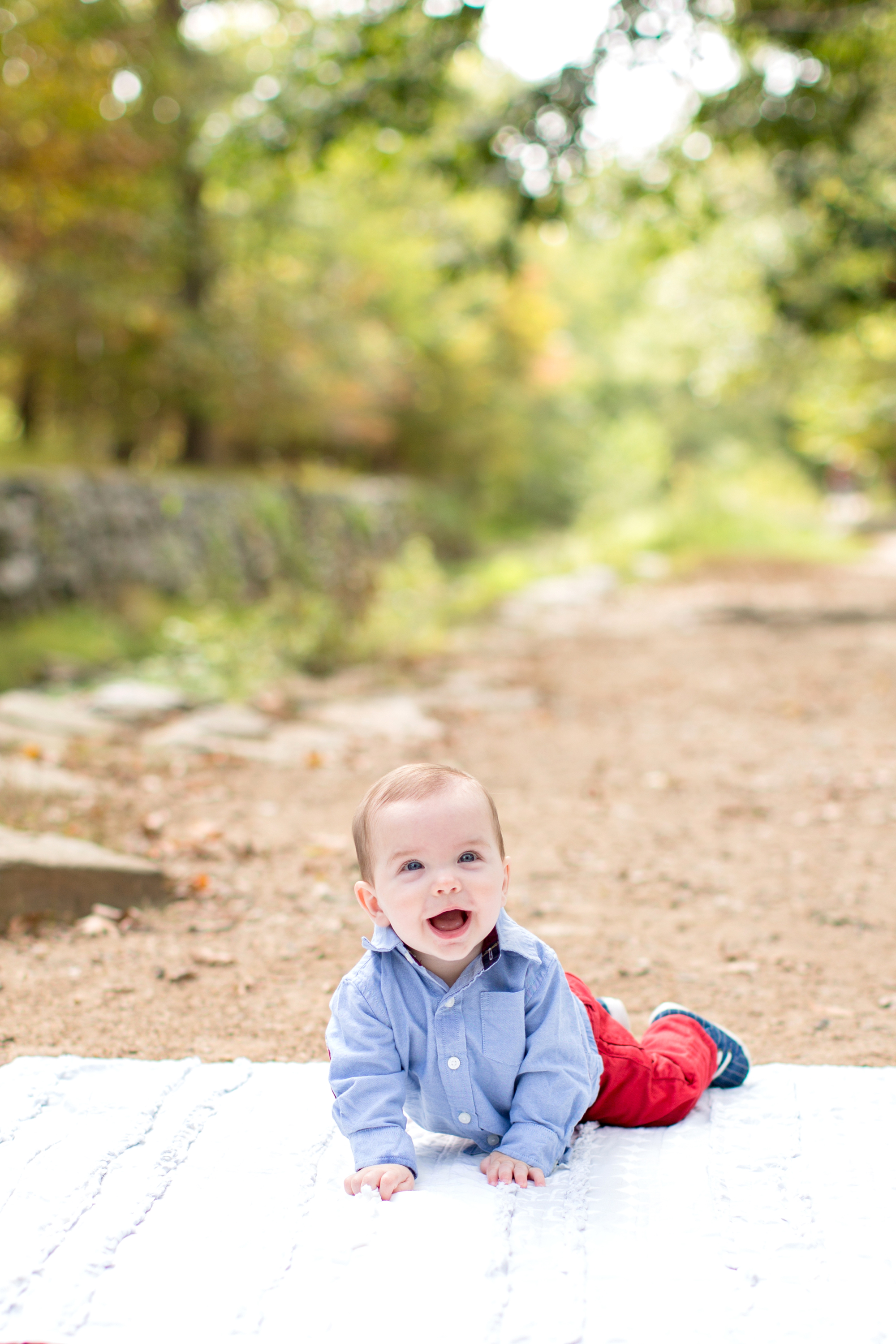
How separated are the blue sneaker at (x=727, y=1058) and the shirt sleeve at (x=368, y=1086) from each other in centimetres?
68

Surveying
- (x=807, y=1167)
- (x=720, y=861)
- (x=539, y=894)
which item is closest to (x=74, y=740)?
(x=539, y=894)

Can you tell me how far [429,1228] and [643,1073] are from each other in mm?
545

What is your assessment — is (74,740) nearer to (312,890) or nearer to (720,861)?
(312,890)

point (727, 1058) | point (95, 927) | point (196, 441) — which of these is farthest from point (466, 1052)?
point (196, 441)

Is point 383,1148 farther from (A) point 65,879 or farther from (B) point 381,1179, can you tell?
(A) point 65,879

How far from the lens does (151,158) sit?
7836 millimetres

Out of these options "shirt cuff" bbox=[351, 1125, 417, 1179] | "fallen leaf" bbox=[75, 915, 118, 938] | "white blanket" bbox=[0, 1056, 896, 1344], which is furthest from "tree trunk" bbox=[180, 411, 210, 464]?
"shirt cuff" bbox=[351, 1125, 417, 1179]

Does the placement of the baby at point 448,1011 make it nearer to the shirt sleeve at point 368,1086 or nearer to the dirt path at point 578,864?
the shirt sleeve at point 368,1086

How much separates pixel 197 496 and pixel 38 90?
158 inches

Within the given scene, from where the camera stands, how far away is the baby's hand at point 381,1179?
176cm

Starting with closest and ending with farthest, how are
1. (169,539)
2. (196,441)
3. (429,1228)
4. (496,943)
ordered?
(429,1228) → (496,943) → (169,539) → (196,441)

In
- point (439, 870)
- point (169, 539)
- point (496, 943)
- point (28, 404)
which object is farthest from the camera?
point (28, 404)

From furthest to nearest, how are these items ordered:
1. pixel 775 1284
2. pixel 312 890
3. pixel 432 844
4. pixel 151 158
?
pixel 151 158
pixel 312 890
pixel 432 844
pixel 775 1284

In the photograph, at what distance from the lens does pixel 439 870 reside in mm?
1763
